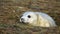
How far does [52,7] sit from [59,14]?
0.62 m

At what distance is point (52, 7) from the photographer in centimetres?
589

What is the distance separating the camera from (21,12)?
530cm

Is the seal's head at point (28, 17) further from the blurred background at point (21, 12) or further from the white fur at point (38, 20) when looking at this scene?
the blurred background at point (21, 12)

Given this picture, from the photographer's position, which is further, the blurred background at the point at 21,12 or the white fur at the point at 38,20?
the white fur at the point at 38,20

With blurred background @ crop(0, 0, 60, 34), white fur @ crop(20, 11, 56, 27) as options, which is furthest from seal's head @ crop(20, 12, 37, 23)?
blurred background @ crop(0, 0, 60, 34)

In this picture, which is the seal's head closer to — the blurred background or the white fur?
the white fur

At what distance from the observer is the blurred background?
12.2ft

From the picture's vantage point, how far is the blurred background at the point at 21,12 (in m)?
3.72

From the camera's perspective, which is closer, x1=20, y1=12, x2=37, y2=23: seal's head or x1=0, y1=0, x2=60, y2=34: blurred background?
x1=0, y1=0, x2=60, y2=34: blurred background

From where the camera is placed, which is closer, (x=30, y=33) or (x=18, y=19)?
(x=30, y=33)

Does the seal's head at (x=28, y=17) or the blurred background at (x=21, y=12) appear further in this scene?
the seal's head at (x=28, y=17)

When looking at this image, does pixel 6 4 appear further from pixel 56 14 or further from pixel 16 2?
pixel 56 14

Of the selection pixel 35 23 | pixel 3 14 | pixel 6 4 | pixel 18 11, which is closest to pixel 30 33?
pixel 35 23

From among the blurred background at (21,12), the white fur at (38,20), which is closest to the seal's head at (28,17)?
the white fur at (38,20)
